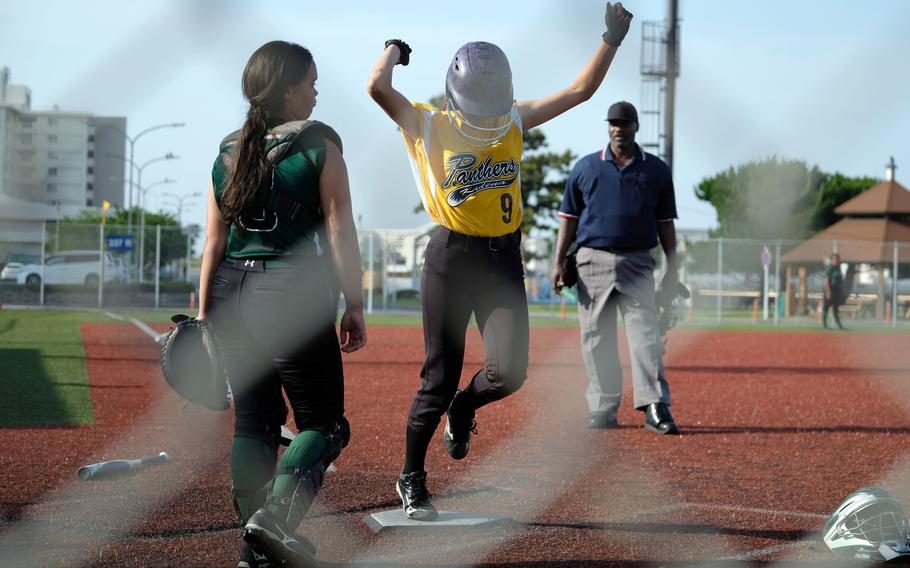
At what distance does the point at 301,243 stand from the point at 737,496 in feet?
7.87

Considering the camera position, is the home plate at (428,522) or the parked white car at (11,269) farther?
the parked white car at (11,269)

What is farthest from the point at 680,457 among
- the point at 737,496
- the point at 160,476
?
the point at 160,476

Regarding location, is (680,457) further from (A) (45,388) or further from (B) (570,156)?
(B) (570,156)

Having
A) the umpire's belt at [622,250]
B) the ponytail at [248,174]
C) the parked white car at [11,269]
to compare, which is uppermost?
the ponytail at [248,174]

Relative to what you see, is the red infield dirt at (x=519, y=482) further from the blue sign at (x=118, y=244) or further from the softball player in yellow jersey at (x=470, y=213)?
the blue sign at (x=118, y=244)

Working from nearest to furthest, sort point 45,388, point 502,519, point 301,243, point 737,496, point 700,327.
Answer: point 301,243
point 502,519
point 737,496
point 45,388
point 700,327

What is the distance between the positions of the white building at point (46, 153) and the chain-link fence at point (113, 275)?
22097 mm

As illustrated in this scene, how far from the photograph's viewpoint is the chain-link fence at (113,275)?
2564 centimetres

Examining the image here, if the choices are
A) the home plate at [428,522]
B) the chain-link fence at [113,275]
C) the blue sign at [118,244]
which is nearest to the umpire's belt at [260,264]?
the home plate at [428,522]

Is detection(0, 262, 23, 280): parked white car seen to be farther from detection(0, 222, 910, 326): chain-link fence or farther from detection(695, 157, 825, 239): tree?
detection(695, 157, 825, 239): tree

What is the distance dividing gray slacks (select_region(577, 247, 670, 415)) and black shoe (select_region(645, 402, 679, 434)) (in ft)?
0.14

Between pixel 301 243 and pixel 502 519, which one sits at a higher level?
pixel 301 243

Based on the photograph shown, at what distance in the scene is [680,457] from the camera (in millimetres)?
5711

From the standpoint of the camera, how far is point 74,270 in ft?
88.1
